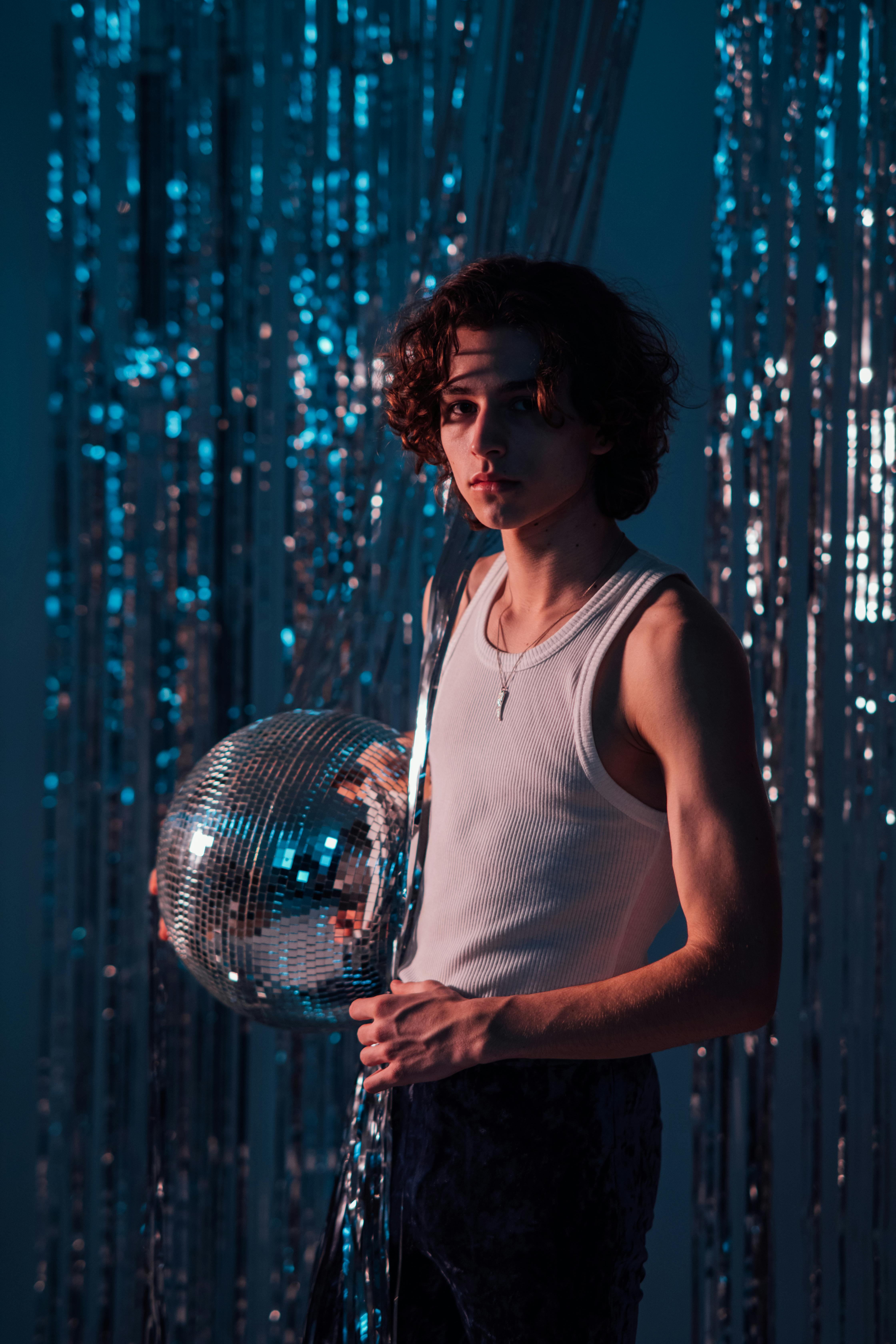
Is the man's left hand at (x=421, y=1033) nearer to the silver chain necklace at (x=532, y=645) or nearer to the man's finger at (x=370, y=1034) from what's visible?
the man's finger at (x=370, y=1034)

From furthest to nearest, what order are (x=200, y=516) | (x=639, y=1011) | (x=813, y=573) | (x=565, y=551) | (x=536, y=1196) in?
(x=200, y=516)
(x=813, y=573)
(x=565, y=551)
(x=536, y=1196)
(x=639, y=1011)

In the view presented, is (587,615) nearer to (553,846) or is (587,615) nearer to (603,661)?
(603,661)

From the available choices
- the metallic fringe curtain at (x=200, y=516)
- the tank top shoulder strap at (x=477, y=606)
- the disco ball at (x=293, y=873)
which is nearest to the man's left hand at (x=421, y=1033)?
the disco ball at (x=293, y=873)

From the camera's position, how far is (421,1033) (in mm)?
859

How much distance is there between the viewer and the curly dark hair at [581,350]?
3.25 feet

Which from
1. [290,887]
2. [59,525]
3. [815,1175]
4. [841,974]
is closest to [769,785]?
[841,974]

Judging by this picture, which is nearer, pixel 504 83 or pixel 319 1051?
pixel 504 83

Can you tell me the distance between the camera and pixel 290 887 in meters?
1.04

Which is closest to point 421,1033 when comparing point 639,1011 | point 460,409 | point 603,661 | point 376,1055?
point 376,1055

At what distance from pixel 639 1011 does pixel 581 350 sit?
62 cm

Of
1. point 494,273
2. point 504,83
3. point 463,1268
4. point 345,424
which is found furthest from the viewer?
point 345,424

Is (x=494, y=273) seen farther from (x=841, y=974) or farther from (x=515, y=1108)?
(x=841, y=974)

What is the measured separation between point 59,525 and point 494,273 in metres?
1.21

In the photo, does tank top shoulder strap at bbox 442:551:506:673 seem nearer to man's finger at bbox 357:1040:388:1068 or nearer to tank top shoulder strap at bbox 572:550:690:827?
tank top shoulder strap at bbox 572:550:690:827
